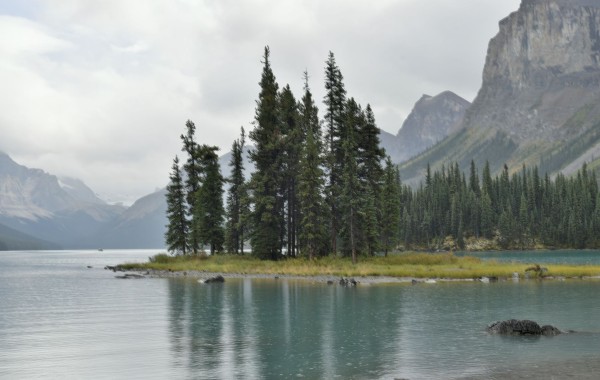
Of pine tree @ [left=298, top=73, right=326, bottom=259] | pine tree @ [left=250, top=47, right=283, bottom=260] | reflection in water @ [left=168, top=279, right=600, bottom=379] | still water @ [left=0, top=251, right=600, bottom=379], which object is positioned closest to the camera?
still water @ [left=0, top=251, right=600, bottom=379]

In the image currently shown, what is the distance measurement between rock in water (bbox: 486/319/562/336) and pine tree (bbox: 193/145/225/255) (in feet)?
232

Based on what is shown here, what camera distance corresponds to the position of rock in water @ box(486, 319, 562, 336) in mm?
30328

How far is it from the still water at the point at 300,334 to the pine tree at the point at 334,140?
22.7 m

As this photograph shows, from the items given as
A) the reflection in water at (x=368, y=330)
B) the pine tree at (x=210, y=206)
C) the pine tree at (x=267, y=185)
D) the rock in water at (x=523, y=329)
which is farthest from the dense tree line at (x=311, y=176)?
the rock in water at (x=523, y=329)

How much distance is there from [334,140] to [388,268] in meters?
20.2

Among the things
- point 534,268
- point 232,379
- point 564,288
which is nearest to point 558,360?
point 232,379

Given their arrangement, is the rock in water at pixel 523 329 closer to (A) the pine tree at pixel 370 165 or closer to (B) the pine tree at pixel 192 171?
(A) the pine tree at pixel 370 165

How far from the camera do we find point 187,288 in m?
62.8

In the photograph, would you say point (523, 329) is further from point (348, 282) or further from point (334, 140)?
point (334, 140)

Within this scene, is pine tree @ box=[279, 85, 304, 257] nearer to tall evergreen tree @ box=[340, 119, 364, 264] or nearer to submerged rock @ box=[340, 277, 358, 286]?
tall evergreen tree @ box=[340, 119, 364, 264]

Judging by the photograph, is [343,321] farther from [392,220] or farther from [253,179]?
[392,220]

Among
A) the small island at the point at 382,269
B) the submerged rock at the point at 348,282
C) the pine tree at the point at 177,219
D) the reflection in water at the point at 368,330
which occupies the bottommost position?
the reflection in water at the point at 368,330

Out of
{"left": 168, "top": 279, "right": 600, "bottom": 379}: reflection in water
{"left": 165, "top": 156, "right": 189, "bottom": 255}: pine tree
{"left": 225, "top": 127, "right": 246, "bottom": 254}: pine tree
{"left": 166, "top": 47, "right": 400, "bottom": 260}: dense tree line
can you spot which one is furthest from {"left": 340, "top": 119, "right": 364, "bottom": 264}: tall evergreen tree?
{"left": 165, "top": 156, "right": 189, "bottom": 255}: pine tree

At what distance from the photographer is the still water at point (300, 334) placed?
23312 mm
